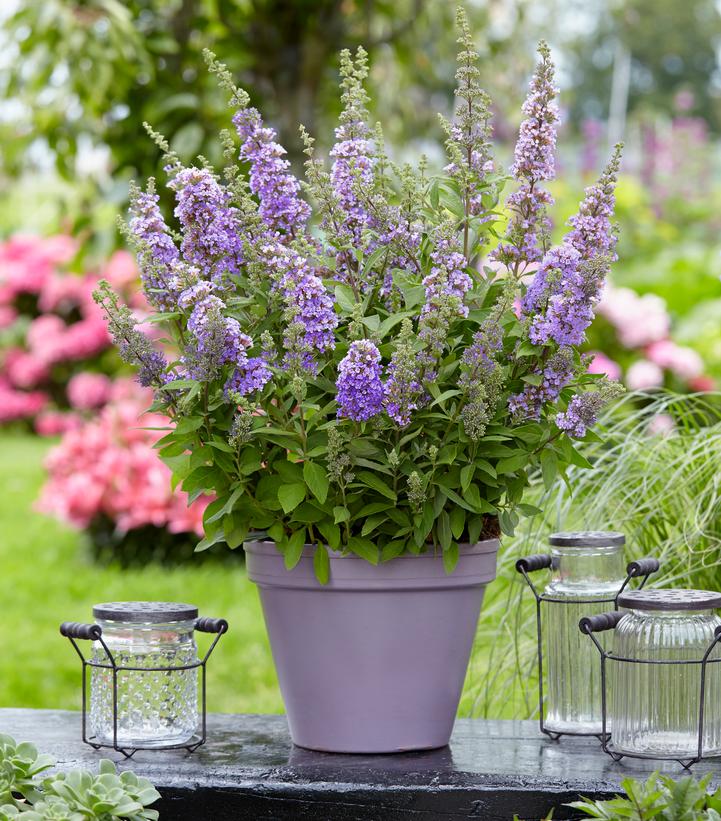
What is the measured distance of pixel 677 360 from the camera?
5.04 m

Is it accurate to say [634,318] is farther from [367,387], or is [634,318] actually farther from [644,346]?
[367,387]

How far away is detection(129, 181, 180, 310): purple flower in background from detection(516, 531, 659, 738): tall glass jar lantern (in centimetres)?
57

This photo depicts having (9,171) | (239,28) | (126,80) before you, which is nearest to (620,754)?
(126,80)

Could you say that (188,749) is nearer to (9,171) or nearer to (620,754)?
(620,754)

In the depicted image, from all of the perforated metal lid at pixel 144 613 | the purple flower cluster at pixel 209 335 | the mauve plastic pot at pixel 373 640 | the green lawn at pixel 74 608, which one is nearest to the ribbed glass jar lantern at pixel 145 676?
the perforated metal lid at pixel 144 613

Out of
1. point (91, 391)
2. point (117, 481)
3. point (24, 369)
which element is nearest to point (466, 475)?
point (117, 481)

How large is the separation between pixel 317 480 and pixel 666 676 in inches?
17.9

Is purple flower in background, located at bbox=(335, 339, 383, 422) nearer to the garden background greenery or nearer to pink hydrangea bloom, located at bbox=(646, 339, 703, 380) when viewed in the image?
the garden background greenery

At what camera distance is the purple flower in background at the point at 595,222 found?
1256 millimetres

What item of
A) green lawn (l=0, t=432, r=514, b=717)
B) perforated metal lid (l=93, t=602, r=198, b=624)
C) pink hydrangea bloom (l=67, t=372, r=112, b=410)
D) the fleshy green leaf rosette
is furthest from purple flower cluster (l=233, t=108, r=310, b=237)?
pink hydrangea bloom (l=67, t=372, r=112, b=410)

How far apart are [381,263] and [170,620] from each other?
1.62ft

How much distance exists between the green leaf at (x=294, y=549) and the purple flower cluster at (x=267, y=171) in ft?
1.11

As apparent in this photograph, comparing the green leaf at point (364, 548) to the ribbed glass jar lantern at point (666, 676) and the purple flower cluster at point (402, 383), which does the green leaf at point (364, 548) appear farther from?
the ribbed glass jar lantern at point (666, 676)

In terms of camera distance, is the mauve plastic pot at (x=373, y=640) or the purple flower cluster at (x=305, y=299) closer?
the purple flower cluster at (x=305, y=299)
